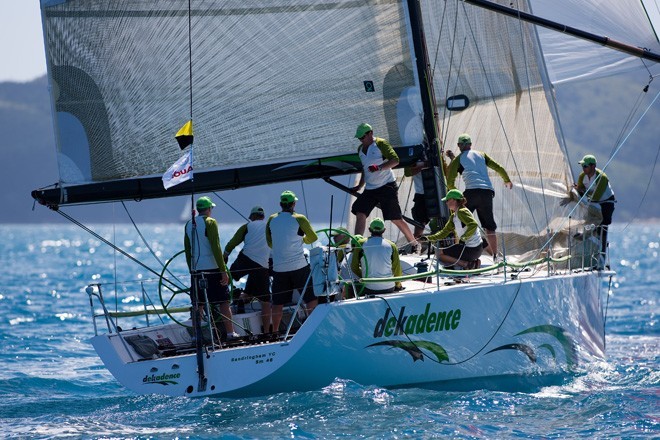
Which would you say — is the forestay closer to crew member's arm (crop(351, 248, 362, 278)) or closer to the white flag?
crew member's arm (crop(351, 248, 362, 278))

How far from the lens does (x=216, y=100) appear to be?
12.3 m

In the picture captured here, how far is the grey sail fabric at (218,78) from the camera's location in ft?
39.2

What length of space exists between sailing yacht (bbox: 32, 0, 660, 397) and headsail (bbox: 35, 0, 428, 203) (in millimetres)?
15

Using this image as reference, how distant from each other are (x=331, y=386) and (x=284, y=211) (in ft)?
5.94

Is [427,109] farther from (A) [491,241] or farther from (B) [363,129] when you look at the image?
(A) [491,241]

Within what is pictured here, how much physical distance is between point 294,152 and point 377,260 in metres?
1.69

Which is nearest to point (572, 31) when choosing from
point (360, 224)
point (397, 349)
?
point (360, 224)

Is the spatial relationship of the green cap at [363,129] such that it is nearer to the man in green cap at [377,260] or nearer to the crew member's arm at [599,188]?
the man in green cap at [377,260]

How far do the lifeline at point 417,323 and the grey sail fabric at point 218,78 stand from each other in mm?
2327

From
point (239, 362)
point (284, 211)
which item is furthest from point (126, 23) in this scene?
point (239, 362)

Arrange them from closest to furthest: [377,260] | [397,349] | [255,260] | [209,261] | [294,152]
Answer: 1. [397,349]
2. [209,261]
3. [377,260]
4. [255,260]
5. [294,152]

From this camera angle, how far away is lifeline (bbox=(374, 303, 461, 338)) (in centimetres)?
1109

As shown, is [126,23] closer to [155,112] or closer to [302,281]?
[155,112]

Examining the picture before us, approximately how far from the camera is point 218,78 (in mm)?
12328
